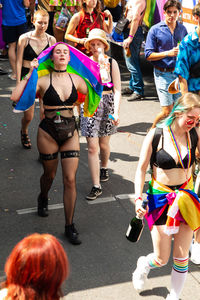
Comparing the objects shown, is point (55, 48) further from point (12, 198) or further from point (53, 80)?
point (12, 198)

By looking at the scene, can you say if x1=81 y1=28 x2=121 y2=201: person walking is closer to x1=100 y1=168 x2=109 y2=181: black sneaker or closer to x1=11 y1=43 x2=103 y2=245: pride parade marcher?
x1=100 y1=168 x2=109 y2=181: black sneaker

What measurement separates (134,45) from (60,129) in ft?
17.7

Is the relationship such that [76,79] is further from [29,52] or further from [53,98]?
[29,52]

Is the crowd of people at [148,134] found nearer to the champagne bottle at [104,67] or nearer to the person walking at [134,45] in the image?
the champagne bottle at [104,67]

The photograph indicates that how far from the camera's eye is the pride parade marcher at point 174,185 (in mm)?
4023

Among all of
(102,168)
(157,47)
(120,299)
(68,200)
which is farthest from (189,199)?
(157,47)

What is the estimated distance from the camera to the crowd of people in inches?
160

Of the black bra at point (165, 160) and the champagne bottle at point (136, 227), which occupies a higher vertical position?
the black bra at point (165, 160)

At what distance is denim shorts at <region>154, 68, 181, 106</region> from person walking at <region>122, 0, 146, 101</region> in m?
2.26

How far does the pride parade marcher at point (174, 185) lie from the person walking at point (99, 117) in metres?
1.93

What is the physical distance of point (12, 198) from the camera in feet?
20.0

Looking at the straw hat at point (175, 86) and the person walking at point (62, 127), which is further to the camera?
the straw hat at point (175, 86)

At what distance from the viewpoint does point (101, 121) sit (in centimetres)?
618

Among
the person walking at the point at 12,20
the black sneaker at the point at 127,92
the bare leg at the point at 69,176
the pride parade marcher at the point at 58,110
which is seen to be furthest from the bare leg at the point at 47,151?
the person walking at the point at 12,20
